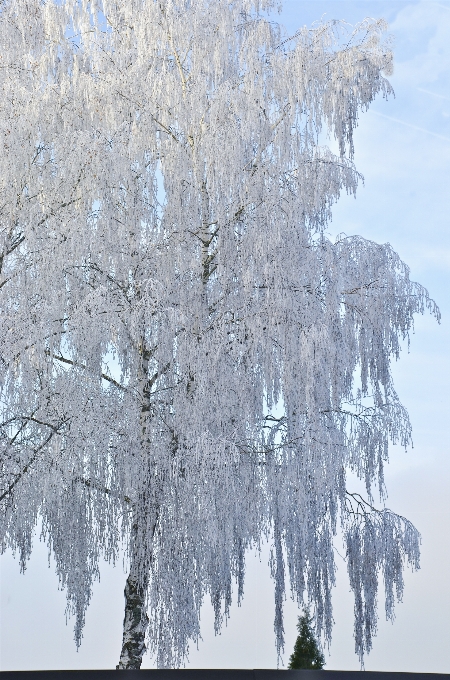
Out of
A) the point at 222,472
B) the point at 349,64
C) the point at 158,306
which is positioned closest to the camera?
the point at 222,472

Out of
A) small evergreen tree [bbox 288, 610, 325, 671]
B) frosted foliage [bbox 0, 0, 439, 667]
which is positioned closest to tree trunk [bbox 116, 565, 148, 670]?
frosted foliage [bbox 0, 0, 439, 667]

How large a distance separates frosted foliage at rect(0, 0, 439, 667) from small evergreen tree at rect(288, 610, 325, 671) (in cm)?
24

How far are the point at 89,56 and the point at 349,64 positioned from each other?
8.52 ft

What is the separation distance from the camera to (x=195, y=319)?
6.95 meters

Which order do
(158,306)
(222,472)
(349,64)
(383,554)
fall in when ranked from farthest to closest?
(349,64)
(383,554)
(158,306)
(222,472)

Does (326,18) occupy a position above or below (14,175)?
above

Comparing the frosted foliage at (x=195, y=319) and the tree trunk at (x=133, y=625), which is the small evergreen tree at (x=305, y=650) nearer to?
the frosted foliage at (x=195, y=319)

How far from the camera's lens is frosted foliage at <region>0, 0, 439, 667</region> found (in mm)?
6453

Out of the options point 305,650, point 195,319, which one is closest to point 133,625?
point 305,650

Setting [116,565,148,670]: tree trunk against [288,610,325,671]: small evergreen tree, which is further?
[288,610,325,671]: small evergreen tree

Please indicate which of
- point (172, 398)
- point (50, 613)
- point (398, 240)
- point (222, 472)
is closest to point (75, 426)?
point (172, 398)

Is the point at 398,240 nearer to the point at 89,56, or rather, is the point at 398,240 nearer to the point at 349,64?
the point at 349,64

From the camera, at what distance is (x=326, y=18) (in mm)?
7836

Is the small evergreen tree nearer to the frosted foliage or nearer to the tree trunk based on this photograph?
the frosted foliage
